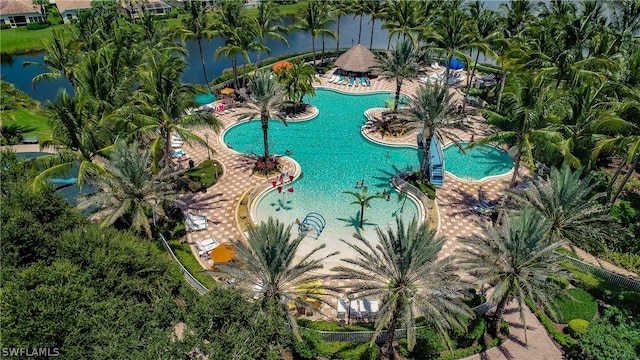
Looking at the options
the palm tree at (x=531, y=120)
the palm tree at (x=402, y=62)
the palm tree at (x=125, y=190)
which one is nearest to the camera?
the palm tree at (x=125, y=190)

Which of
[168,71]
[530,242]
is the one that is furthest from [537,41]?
[168,71]

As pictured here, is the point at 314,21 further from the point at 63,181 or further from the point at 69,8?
the point at 69,8

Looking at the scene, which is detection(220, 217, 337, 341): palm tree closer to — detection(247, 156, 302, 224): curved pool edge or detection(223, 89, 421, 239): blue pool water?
detection(223, 89, 421, 239): blue pool water

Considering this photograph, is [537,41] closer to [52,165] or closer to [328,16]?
[328,16]

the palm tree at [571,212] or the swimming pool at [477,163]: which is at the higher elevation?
the palm tree at [571,212]

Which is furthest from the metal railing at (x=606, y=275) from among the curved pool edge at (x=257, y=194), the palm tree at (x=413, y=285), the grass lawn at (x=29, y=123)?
the grass lawn at (x=29, y=123)

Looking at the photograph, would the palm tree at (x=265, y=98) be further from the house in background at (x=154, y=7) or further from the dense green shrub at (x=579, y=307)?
the house in background at (x=154, y=7)
